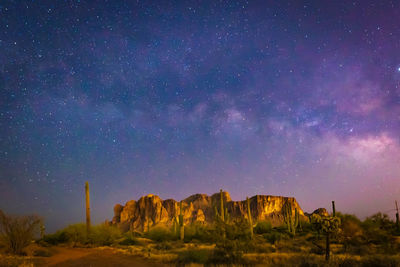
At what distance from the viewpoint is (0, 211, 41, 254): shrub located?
18281 mm

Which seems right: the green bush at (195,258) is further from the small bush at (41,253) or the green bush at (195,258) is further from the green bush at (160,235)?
the green bush at (160,235)

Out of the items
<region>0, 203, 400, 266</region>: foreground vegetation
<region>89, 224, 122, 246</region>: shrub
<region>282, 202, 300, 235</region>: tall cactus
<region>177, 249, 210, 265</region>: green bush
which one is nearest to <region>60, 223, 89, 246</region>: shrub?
<region>0, 203, 400, 266</region>: foreground vegetation

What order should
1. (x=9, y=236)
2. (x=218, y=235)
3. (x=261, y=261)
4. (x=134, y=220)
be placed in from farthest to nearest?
(x=134, y=220)
(x=9, y=236)
(x=218, y=235)
(x=261, y=261)

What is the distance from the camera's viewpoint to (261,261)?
13.8 meters

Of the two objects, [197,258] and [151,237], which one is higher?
[197,258]

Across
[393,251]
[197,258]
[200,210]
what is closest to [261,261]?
[197,258]

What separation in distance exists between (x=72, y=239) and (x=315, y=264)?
874 inches

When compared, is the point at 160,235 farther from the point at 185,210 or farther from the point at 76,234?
the point at 185,210

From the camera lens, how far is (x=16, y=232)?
18.7 metres

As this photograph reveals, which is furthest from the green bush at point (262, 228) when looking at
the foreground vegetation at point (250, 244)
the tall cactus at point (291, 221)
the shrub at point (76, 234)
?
the shrub at point (76, 234)

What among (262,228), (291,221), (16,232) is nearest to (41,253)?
(16,232)

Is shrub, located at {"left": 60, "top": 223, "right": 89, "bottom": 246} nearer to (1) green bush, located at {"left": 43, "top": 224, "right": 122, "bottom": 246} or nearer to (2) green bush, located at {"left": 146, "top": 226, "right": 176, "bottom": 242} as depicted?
(1) green bush, located at {"left": 43, "top": 224, "right": 122, "bottom": 246}

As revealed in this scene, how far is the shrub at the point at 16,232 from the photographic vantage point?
1828 centimetres

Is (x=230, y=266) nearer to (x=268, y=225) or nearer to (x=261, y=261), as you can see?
(x=261, y=261)
